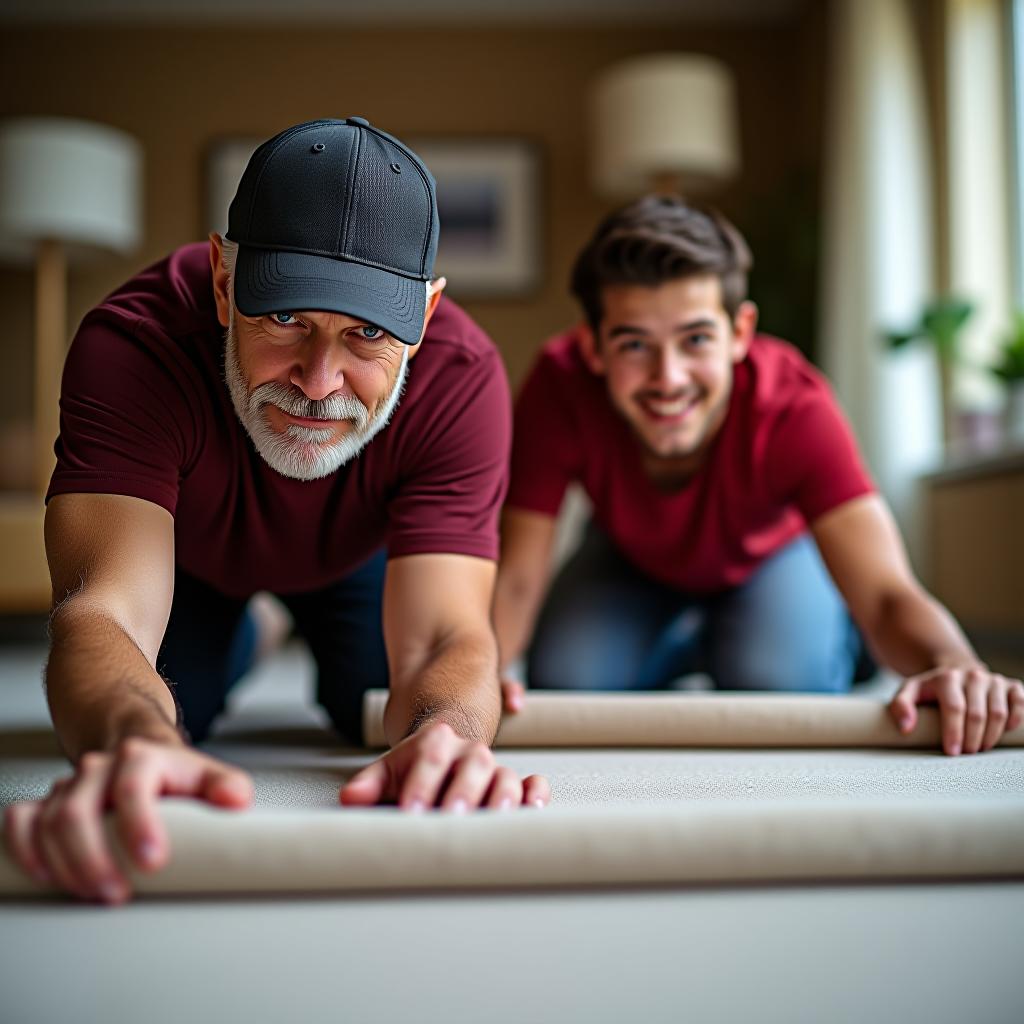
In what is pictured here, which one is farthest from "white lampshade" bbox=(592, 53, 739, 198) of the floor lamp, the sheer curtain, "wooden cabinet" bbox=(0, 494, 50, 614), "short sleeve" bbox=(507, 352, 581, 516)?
"short sleeve" bbox=(507, 352, 581, 516)

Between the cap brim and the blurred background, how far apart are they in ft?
8.24

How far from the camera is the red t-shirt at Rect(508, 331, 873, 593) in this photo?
1.69 meters

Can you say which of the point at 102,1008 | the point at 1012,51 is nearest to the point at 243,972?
the point at 102,1008

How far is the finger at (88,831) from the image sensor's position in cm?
78

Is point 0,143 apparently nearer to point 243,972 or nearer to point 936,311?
point 936,311

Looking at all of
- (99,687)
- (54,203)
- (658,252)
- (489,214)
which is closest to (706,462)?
(658,252)

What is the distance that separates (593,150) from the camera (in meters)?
4.28

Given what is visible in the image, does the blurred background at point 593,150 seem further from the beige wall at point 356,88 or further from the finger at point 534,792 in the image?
the finger at point 534,792

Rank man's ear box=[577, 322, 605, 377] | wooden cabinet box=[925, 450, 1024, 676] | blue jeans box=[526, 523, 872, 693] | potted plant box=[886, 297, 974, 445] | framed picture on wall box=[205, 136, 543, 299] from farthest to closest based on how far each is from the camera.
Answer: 1. framed picture on wall box=[205, 136, 543, 299]
2. potted plant box=[886, 297, 974, 445]
3. wooden cabinet box=[925, 450, 1024, 676]
4. blue jeans box=[526, 523, 872, 693]
5. man's ear box=[577, 322, 605, 377]

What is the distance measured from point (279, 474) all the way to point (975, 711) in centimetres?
84

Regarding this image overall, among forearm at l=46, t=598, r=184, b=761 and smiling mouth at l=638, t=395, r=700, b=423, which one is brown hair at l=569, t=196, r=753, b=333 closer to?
smiling mouth at l=638, t=395, r=700, b=423

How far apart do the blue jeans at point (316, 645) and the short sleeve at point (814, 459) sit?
25.1 inches

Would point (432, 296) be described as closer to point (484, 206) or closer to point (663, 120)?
point (663, 120)

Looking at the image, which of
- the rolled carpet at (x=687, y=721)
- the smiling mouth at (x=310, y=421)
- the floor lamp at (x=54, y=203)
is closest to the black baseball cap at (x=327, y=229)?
the smiling mouth at (x=310, y=421)
